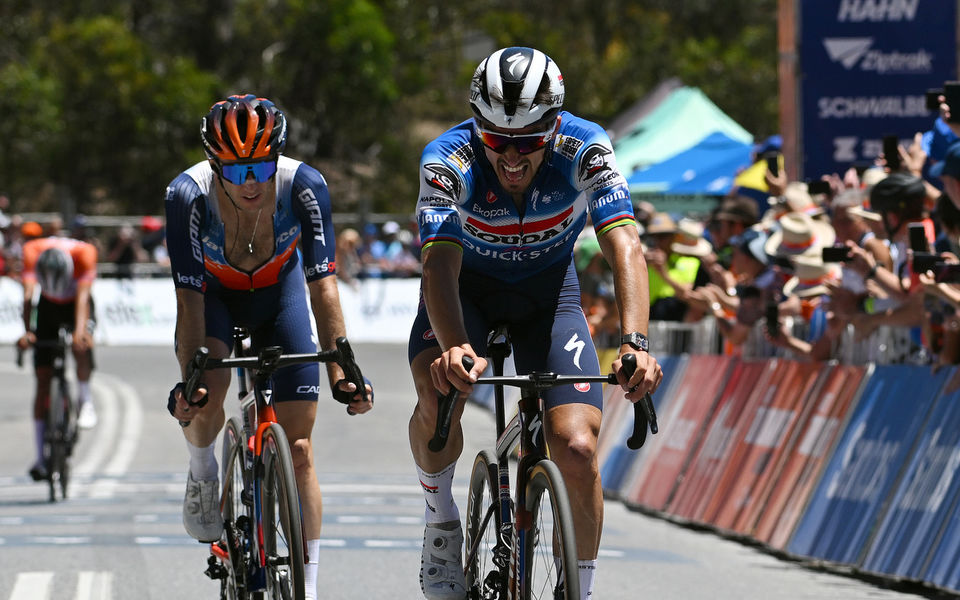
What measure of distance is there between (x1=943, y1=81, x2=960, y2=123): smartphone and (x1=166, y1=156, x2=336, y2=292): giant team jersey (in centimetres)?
314

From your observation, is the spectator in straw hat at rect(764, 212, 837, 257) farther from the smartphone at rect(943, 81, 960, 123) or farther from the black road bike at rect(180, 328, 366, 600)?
the black road bike at rect(180, 328, 366, 600)

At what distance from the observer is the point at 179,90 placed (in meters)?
41.4

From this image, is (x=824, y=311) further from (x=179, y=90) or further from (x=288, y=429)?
(x=179, y=90)

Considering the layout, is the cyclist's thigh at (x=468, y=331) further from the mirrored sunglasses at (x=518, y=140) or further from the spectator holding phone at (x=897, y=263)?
the spectator holding phone at (x=897, y=263)

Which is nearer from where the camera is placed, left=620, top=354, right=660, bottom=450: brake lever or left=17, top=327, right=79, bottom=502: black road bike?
left=620, top=354, right=660, bottom=450: brake lever

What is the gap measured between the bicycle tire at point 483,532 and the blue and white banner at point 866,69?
29.4 feet

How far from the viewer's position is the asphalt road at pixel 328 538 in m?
8.62

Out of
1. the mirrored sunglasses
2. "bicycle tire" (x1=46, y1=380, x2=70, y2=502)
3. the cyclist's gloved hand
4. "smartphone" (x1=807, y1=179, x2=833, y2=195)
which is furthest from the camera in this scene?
"bicycle tire" (x1=46, y1=380, x2=70, y2=502)

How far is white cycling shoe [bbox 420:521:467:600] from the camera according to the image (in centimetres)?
617

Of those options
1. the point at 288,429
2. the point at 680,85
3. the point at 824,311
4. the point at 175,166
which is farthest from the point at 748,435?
the point at 175,166

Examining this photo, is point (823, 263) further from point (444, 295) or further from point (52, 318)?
point (52, 318)

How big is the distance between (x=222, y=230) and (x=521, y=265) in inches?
55.7

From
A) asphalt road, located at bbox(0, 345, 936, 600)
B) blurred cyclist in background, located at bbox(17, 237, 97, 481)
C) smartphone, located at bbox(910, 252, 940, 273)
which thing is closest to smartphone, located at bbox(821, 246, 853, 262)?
smartphone, located at bbox(910, 252, 940, 273)

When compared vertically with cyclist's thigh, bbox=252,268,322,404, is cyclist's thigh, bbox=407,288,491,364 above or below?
above
